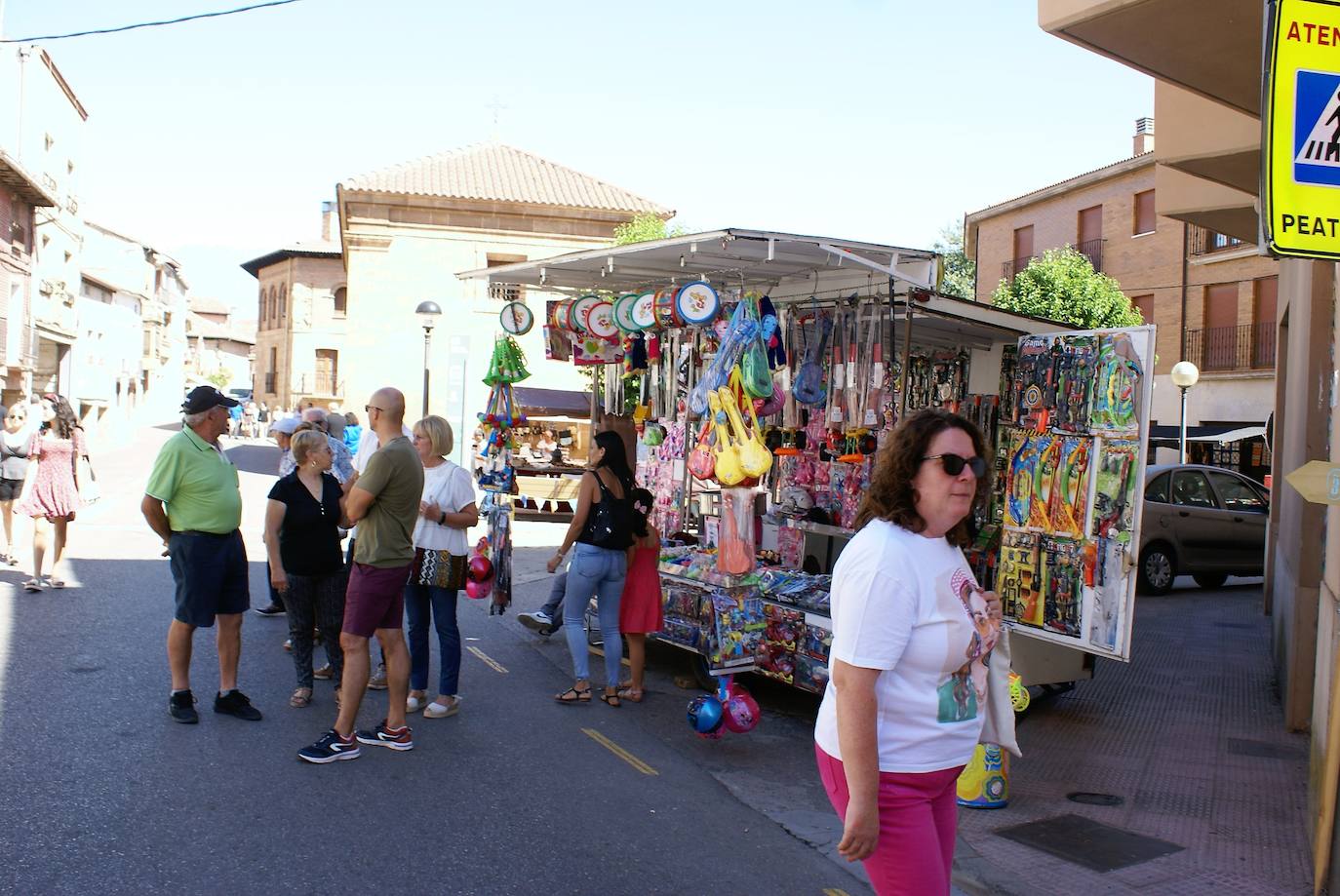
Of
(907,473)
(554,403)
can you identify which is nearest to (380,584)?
(907,473)

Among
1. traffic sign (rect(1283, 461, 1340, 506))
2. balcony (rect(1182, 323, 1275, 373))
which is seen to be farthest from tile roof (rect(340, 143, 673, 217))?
traffic sign (rect(1283, 461, 1340, 506))

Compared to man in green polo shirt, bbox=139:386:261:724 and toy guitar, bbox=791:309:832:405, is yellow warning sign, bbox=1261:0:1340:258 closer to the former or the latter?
toy guitar, bbox=791:309:832:405

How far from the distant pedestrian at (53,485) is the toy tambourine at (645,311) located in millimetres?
5378

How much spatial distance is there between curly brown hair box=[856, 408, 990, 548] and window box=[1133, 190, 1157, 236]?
1297 inches

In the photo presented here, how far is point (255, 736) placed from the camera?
6.06 metres

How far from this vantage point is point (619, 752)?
6.28 meters

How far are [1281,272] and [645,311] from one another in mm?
6995

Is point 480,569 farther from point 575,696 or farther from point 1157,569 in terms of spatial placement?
point 1157,569

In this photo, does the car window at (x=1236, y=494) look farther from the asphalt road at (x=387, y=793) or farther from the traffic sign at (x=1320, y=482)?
the traffic sign at (x=1320, y=482)

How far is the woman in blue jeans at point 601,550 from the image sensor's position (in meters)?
6.96

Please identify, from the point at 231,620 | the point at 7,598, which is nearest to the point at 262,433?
the point at 7,598

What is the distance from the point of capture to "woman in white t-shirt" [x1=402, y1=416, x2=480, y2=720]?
6.57m

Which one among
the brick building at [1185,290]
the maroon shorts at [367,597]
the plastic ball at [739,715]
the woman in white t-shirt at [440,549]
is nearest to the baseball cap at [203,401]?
the woman in white t-shirt at [440,549]

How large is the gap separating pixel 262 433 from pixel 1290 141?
211 ft
